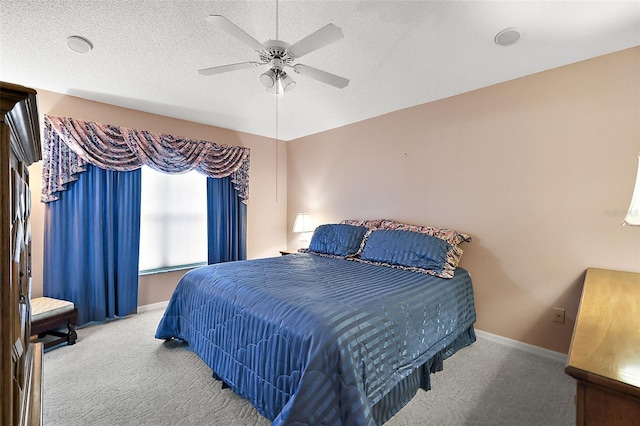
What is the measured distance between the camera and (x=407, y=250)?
107 inches

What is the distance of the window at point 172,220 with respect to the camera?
11.9 feet

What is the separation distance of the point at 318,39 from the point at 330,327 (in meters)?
1.53

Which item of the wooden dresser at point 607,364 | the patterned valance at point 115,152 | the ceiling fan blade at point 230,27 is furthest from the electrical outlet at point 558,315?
the patterned valance at point 115,152

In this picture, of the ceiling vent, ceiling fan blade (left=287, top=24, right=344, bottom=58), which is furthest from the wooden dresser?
the ceiling vent

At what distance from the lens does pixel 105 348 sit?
101 inches

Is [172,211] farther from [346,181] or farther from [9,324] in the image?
[9,324]

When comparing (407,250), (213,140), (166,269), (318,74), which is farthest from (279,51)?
(166,269)

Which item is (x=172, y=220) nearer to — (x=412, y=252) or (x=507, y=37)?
(x=412, y=252)

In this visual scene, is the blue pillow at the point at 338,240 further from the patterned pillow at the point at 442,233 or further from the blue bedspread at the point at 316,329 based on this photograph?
the blue bedspread at the point at 316,329

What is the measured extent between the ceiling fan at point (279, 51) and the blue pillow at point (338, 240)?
1755 millimetres

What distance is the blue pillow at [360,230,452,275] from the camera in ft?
8.32

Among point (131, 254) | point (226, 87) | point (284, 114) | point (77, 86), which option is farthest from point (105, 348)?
point (284, 114)

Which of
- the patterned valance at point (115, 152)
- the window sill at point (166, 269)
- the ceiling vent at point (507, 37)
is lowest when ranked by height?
the window sill at point (166, 269)

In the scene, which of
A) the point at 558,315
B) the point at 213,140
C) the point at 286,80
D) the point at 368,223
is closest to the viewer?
the point at 286,80
